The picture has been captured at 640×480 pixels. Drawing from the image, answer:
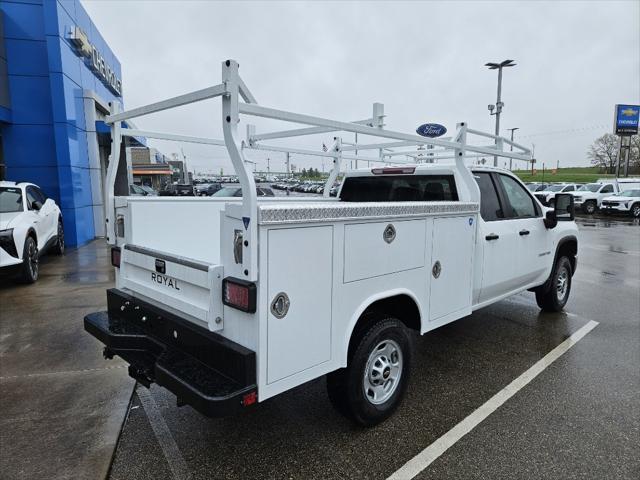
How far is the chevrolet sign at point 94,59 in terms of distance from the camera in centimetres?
1216

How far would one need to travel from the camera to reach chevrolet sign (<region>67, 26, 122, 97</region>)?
12.2 meters

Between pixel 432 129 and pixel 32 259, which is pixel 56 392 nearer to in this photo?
pixel 32 259

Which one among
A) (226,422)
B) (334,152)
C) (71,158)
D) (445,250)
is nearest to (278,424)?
(226,422)

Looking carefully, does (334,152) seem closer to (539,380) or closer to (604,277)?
(539,380)

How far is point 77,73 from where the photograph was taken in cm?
1287

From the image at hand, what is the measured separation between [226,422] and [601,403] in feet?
10.0

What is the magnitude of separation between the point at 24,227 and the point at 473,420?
7.67 metres

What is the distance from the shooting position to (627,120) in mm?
42656

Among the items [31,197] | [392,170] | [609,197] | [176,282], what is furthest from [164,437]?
[609,197]

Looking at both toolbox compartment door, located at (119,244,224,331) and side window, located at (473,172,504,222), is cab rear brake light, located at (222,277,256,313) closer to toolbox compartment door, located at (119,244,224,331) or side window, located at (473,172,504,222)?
toolbox compartment door, located at (119,244,224,331)

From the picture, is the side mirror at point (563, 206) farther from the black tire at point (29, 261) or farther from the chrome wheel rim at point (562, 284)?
the black tire at point (29, 261)

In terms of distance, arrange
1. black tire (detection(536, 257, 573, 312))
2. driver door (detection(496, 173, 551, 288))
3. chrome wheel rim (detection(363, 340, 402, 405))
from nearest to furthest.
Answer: chrome wheel rim (detection(363, 340, 402, 405)) < driver door (detection(496, 173, 551, 288)) < black tire (detection(536, 257, 573, 312))

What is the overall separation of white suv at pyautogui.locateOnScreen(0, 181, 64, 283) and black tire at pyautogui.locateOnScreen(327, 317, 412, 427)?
6514 millimetres

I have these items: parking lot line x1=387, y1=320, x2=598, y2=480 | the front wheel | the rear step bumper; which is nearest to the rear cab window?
parking lot line x1=387, y1=320, x2=598, y2=480
